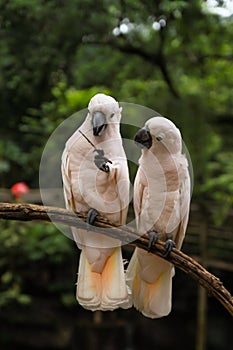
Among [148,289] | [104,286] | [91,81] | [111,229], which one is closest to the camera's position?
[111,229]

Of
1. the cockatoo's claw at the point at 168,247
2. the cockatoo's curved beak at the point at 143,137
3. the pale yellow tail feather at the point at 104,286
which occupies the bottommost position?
the pale yellow tail feather at the point at 104,286

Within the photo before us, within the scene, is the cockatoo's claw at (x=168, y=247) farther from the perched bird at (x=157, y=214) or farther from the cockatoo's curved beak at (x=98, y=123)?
the cockatoo's curved beak at (x=98, y=123)

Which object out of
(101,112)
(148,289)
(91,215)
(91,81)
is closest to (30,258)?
(91,81)

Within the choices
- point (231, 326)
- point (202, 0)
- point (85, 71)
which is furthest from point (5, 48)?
point (231, 326)

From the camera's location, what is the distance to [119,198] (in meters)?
1.49

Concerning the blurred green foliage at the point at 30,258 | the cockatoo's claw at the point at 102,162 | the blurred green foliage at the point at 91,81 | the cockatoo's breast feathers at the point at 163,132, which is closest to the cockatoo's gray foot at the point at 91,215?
the cockatoo's claw at the point at 102,162

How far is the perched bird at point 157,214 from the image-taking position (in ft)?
4.95

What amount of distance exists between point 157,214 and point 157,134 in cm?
24

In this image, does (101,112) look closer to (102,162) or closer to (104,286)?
(102,162)

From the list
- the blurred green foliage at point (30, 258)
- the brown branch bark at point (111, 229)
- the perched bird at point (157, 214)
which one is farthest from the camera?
the blurred green foliage at point (30, 258)

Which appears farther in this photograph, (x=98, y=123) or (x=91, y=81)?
(x=91, y=81)

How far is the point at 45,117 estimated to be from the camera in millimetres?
3111

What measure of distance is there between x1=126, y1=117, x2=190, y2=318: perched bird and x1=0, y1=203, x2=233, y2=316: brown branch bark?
0.33 ft

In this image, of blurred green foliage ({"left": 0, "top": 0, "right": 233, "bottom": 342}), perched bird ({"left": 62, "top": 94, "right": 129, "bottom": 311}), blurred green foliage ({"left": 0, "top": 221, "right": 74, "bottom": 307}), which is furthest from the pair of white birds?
blurred green foliage ({"left": 0, "top": 221, "right": 74, "bottom": 307})
